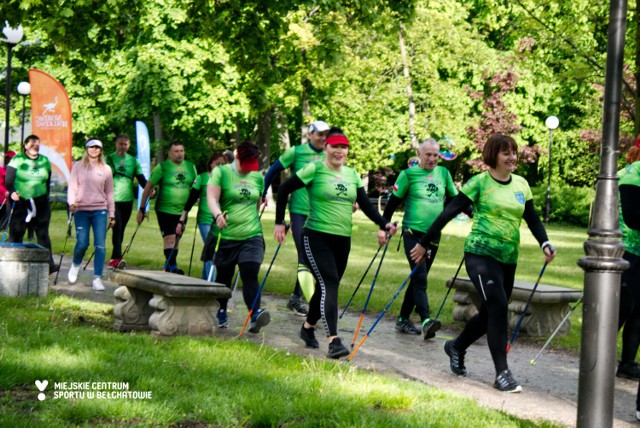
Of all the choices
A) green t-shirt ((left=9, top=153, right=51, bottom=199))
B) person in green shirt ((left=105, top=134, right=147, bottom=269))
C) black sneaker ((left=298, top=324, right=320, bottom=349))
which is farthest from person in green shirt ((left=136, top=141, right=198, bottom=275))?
black sneaker ((left=298, top=324, right=320, bottom=349))

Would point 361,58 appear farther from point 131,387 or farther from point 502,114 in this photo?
point 131,387

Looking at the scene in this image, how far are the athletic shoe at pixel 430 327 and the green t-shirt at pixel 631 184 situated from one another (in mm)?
2251

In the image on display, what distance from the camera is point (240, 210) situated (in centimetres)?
934

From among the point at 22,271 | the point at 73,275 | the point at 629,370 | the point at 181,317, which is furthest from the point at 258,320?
the point at 73,275

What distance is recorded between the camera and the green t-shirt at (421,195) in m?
9.88

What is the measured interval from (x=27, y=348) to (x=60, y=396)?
1422mm

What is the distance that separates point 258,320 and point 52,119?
1420 cm

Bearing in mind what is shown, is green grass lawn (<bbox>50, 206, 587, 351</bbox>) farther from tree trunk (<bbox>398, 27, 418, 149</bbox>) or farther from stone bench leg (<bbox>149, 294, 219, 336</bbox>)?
tree trunk (<bbox>398, 27, 418, 149</bbox>)

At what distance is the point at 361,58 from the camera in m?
41.2

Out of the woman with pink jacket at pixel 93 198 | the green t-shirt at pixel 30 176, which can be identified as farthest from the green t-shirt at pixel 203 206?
the green t-shirt at pixel 30 176

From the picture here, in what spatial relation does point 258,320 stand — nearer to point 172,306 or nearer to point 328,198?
point 172,306

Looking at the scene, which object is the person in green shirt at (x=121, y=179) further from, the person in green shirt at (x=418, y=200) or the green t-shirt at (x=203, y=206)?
the person in green shirt at (x=418, y=200)

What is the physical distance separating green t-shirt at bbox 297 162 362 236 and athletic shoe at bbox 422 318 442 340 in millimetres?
1431

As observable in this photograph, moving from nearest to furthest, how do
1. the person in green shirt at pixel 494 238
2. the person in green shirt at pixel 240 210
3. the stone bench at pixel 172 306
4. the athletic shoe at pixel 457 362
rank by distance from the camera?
1. the person in green shirt at pixel 494 238
2. the athletic shoe at pixel 457 362
3. the stone bench at pixel 172 306
4. the person in green shirt at pixel 240 210
